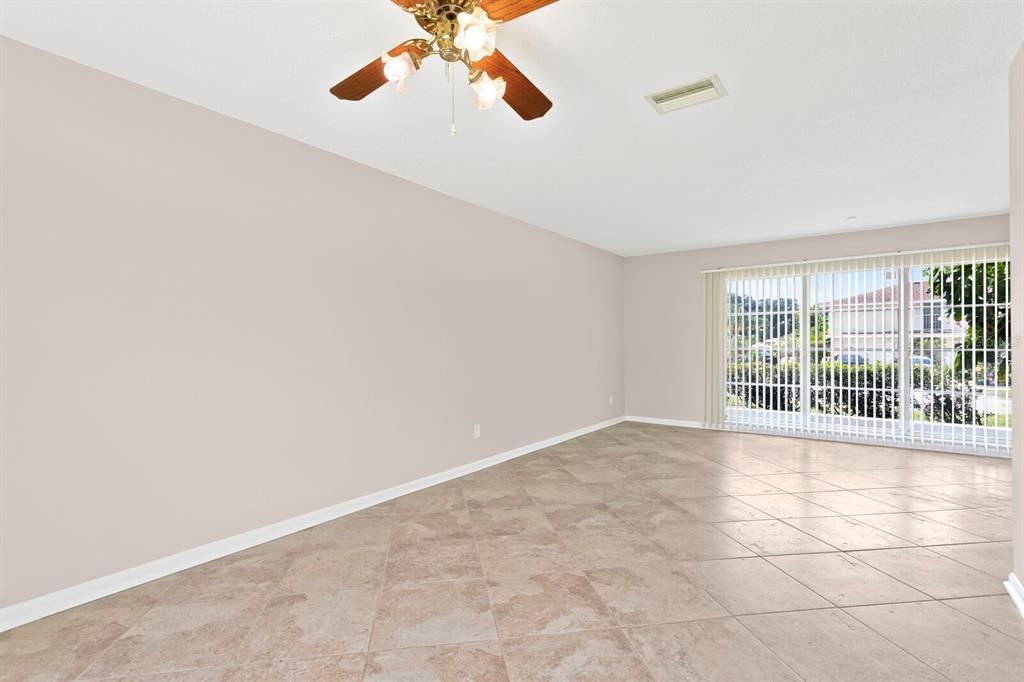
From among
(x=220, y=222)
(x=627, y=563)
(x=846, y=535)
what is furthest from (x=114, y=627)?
(x=846, y=535)

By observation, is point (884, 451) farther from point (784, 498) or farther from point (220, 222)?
point (220, 222)

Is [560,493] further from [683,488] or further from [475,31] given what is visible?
[475,31]

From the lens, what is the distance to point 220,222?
293 cm

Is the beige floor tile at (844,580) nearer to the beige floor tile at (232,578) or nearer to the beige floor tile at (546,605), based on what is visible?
the beige floor tile at (546,605)

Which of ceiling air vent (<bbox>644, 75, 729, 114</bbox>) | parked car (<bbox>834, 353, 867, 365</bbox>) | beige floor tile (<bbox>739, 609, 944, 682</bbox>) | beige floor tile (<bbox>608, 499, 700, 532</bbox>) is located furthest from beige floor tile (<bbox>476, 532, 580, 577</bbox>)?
parked car (<bbox>834, 353, 867, 365</bbox>)

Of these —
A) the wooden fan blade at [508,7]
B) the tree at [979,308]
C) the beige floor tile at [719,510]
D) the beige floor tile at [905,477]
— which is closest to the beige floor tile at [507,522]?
the beige floor tile at [719,510]

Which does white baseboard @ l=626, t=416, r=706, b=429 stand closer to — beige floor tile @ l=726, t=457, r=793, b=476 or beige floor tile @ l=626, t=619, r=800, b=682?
beige floor tile @ l=726, t=457, r=793, b=476

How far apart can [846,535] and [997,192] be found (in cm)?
375

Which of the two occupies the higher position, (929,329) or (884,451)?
(929,329)

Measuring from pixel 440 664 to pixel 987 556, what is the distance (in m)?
3.26

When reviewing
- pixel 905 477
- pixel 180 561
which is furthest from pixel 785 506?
pixel 180 561

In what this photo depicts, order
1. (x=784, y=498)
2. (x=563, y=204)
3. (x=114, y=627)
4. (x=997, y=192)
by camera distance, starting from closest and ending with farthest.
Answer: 1. (x=114, y=627)
2. (x=784, y=498)
3. (x=997, y=192)
4. (x=563, y=204)

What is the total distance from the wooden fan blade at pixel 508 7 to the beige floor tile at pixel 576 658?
8.10 feet

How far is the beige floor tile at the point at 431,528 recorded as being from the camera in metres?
3.13
